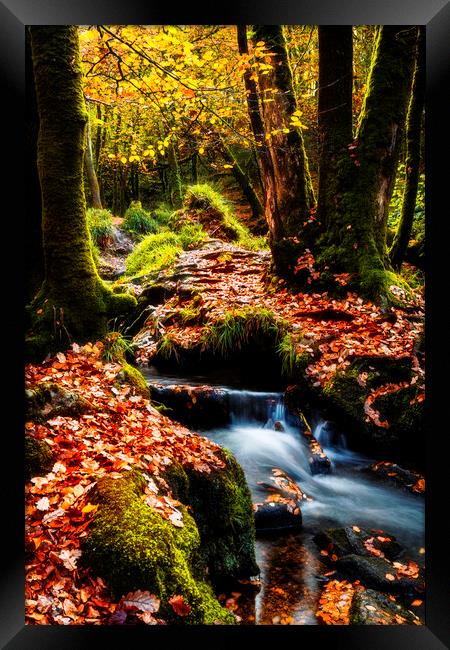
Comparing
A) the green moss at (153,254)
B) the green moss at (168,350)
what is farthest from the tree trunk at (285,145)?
the green moss at (153,254)

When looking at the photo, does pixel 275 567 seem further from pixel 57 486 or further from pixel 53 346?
pixel 53 346

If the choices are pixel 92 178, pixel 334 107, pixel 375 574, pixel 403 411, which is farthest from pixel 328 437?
pixel 92 178

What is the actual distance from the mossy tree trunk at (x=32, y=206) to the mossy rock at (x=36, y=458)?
199 centimetres

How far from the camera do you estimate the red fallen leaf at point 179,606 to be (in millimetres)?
1989

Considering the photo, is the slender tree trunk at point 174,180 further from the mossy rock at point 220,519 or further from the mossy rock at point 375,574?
→ the mossy rock at point 375,574

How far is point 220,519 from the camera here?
300 centimetres

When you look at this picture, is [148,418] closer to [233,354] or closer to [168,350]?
[233,354]

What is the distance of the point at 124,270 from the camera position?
8.56 metres

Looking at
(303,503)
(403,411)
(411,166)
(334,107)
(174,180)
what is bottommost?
(303,503)

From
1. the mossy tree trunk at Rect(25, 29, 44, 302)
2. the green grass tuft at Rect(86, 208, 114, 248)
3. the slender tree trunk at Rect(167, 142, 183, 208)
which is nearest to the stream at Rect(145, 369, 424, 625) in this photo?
the mossy tree trunk at Rect(25, 29, 44, 302)

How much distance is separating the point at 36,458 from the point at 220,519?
137 cm

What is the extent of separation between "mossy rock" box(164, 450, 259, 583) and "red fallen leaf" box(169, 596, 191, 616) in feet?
2.51
